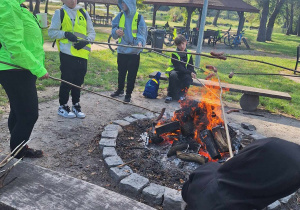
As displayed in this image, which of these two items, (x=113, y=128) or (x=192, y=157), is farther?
(x=113, y=128)

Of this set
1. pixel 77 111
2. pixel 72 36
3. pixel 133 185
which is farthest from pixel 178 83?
pixel 133 185

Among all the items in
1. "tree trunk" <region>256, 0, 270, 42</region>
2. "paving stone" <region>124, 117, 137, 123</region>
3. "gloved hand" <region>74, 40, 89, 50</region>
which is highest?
"tree trunk" <region>256, 0, 270, 42</region>

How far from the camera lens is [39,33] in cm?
333

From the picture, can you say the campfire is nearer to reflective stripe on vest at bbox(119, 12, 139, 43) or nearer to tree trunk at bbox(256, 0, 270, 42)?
reflective stripe on vest at bbox(119, 12, 139, 43)

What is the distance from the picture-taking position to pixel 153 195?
3234 mm

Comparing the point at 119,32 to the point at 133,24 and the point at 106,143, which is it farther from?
the point at 106,143

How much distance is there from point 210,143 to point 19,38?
2.83m

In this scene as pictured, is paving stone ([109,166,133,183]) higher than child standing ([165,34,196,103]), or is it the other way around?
child standing ([165,34,196,103])

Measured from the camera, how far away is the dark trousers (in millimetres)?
7023

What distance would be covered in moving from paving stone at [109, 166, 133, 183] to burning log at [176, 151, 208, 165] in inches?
30.9

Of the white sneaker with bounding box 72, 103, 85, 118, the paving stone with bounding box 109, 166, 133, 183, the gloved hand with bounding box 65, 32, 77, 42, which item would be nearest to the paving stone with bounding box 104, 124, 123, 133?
the white sneaker with bounding box 72, 103, 85, 118

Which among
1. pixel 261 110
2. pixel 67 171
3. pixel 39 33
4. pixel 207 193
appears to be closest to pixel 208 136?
pixel 67 171

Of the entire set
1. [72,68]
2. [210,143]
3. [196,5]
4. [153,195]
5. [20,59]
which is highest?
[196,5]

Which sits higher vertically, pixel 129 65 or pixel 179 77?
pixel 129 65
